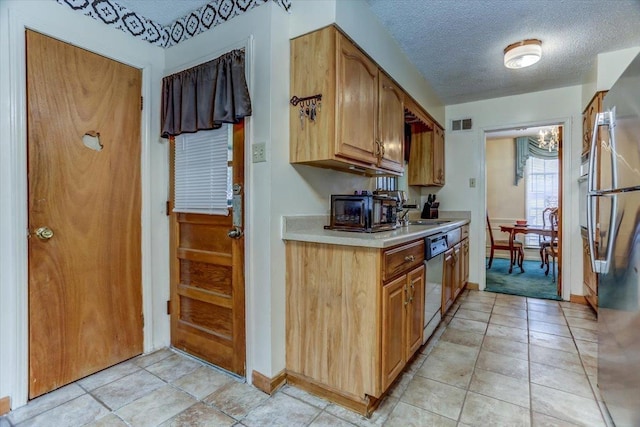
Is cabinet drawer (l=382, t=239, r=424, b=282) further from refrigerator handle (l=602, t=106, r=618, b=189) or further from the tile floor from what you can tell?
refrigerator handle (l=602, t=106, r=618, b=189)

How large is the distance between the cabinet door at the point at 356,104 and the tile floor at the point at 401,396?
142 centimetres

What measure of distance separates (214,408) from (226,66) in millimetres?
1936

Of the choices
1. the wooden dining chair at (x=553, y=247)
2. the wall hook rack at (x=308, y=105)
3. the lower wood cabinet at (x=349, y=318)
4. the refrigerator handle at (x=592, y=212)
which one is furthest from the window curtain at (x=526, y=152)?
the wall hook rack at (x=308, y=105)

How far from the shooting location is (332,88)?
5.88 ft

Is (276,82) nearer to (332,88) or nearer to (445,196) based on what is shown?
(332,88)

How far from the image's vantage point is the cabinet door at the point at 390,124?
2.35 meters

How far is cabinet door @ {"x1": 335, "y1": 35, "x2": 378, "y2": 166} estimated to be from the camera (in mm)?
1842

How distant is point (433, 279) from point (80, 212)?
2428mm

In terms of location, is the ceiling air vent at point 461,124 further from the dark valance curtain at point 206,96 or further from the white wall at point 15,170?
the white wall at point 15,170

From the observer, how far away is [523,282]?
4.45 metres

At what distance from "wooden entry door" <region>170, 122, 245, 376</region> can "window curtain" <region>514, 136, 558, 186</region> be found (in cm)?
619

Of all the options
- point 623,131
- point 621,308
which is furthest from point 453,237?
point 623,131

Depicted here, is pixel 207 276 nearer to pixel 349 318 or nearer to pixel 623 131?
pixel 349 318

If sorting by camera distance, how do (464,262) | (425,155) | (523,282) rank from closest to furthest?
(464,262), (425,155), (523,282)
